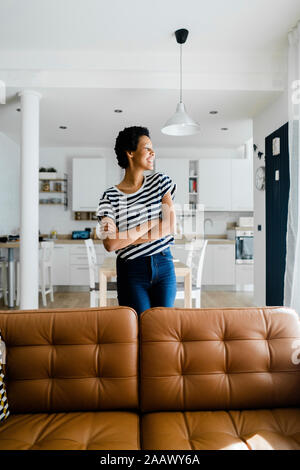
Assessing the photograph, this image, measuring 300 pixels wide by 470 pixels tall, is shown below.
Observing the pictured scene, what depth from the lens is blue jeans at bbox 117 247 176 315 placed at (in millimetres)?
1558

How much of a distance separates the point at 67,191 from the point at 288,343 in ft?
19.1

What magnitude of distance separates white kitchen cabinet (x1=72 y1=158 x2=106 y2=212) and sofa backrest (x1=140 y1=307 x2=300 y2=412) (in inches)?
202

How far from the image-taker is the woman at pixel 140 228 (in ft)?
5.13

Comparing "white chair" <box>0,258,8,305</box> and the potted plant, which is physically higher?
the potted plant

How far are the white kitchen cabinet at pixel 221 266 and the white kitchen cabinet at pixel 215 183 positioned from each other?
83 centimetres

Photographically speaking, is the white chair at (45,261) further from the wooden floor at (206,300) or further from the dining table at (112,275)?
the dining table at (112,275)

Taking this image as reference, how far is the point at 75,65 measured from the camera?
3.57 m

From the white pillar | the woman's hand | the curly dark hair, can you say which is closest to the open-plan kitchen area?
the white pillar

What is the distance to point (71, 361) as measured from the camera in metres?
1.32

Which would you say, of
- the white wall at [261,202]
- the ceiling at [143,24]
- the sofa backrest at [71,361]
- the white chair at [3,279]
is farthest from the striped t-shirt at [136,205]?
the white chair at [3,279]

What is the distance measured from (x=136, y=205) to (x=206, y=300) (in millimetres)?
3985

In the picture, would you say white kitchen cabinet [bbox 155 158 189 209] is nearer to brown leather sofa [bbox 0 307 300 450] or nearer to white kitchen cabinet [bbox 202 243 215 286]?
white kitchen cabinet [bbox 202 243 215 286]
